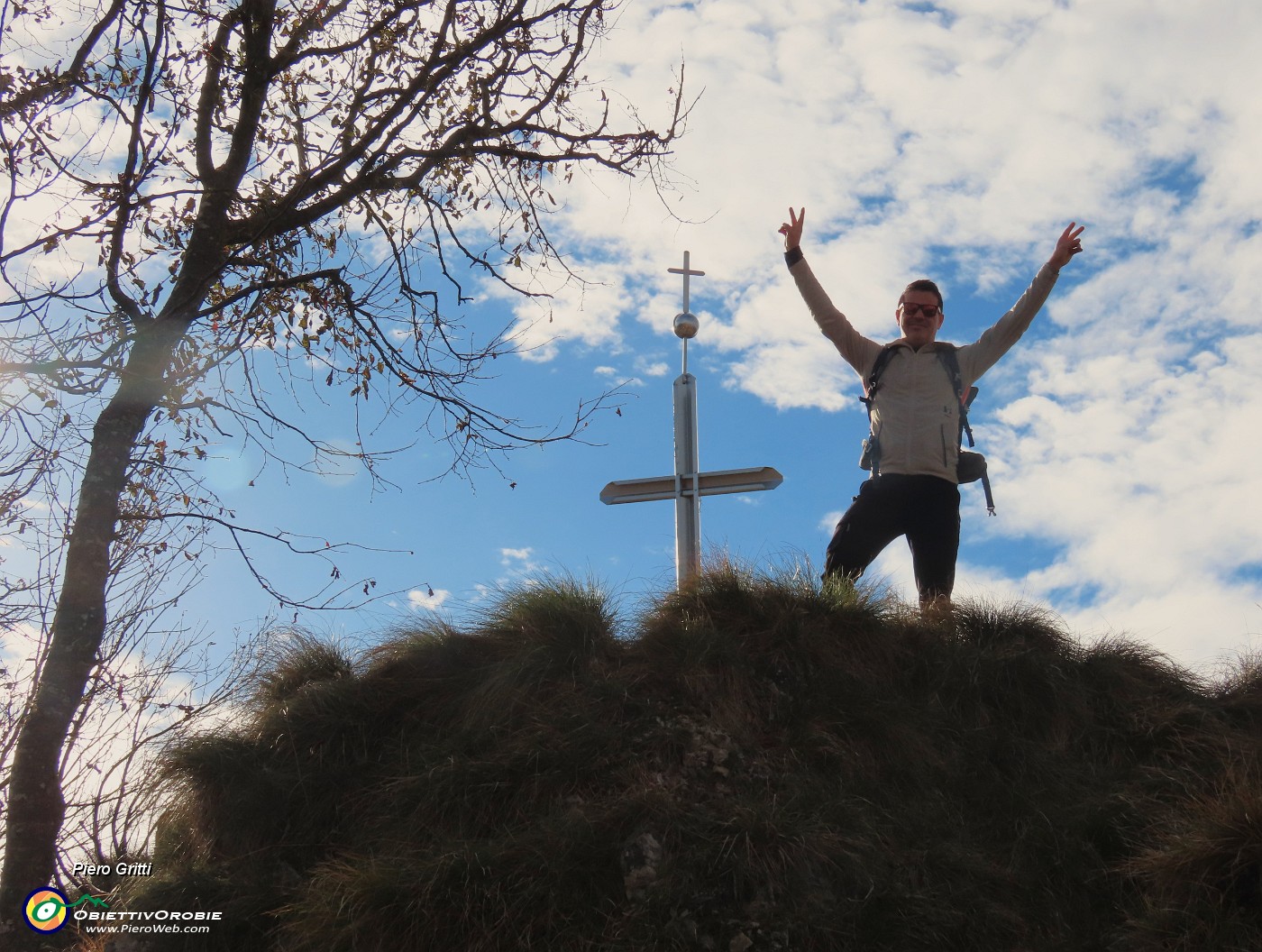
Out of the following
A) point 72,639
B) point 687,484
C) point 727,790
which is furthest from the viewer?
point 687,484

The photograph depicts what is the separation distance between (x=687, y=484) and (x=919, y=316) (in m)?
3.41

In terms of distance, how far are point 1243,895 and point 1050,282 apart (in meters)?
3.50

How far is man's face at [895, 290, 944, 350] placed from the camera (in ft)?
21.5

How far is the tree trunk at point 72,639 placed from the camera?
5.04 metres

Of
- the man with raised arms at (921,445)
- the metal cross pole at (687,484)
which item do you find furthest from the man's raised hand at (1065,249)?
the metal cross pole at (687,484)

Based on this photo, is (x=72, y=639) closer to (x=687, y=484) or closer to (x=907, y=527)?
(x=907, y=527)

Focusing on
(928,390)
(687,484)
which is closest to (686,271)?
(687,484)

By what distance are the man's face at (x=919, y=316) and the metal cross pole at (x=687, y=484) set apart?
2.76 meters

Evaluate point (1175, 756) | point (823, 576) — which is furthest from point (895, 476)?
point (1175, 756)

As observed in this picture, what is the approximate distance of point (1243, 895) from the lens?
4.05m

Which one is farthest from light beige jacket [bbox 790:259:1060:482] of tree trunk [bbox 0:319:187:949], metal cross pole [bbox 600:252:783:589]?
tree trunk [bbox 0:319:187:949]

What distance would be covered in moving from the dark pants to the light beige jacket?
114 millimetres

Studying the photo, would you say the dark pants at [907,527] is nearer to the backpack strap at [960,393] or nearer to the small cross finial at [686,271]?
the backpack strap at [960,393]

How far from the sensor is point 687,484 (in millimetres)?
9578
